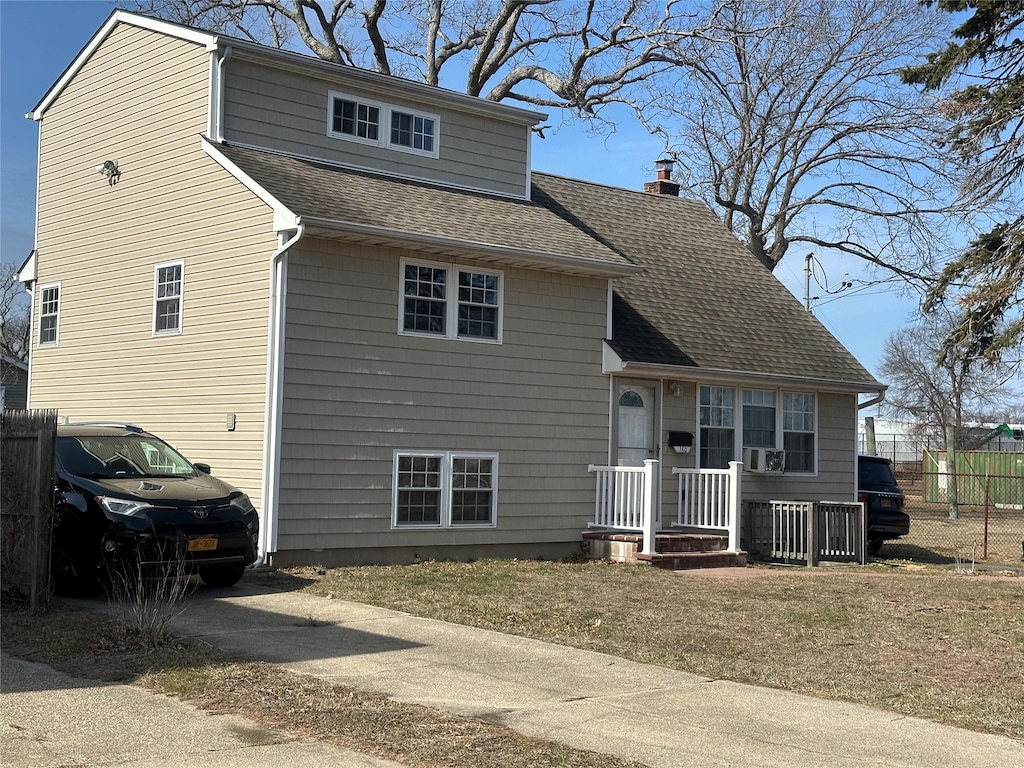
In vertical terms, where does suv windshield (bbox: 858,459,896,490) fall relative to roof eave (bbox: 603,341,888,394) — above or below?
below

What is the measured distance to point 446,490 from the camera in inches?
607

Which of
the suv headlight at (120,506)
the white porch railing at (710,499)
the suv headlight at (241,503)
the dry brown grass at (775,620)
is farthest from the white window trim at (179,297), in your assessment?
the white porch railing at (710,499)

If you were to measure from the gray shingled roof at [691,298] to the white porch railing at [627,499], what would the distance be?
1.83m

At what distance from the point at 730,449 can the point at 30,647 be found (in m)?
12.9

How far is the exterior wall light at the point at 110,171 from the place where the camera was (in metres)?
17.2

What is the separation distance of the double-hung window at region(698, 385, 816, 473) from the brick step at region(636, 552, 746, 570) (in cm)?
231

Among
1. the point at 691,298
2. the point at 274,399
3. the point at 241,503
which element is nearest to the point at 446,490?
the point at 274,399

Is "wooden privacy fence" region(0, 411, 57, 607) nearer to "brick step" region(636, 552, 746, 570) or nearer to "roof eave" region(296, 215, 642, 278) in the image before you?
"roof eave" region(296, 215, 642, 278)

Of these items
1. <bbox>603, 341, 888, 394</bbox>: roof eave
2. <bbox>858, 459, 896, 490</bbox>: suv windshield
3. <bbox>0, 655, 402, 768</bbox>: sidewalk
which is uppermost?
<bbox>603, 341, 888, 394</bbox>: roof eave

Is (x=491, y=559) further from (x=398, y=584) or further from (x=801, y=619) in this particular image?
(x=801, y=619)

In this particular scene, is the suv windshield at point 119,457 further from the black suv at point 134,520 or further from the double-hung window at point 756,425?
the double-hung window at point 756,425

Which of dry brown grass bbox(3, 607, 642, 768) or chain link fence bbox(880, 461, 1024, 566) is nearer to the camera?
dry brown grass bbox(3, 607, 642, 768)

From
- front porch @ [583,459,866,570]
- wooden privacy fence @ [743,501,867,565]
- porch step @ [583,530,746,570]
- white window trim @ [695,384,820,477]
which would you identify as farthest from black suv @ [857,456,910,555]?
porch step @ [583,530,746,570]

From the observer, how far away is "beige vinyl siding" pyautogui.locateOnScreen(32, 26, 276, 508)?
1441 cm
